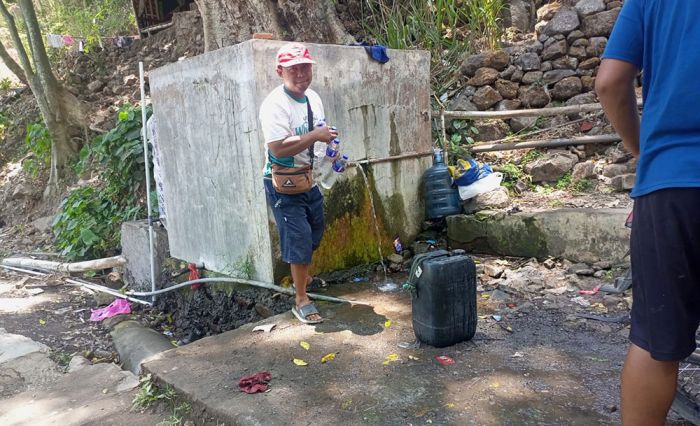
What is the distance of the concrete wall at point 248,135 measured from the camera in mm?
4039

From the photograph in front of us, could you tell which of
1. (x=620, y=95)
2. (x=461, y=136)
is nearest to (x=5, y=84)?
(x=461, y=136)

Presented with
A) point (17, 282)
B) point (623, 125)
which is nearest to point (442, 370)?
point (623, 125)

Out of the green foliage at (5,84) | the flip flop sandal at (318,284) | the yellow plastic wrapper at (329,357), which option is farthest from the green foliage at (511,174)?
the green foliage at (5,84)

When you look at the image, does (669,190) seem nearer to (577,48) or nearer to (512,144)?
(512,144)

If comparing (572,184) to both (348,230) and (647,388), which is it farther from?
(647,388)

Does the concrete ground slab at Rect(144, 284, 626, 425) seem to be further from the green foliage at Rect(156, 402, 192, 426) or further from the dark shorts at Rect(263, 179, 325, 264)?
the dark shorts at Rect(263, 179, 325, 264)

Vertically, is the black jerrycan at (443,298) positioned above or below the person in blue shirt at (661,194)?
below

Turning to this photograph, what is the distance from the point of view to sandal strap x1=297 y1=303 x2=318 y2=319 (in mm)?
3701

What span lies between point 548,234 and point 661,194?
11.1 ft

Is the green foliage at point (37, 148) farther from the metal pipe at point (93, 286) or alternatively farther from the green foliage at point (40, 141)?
the metal pipe at point (93, 286)

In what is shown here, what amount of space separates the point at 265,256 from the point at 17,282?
182 inches

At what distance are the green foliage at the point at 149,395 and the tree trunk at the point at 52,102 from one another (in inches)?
324

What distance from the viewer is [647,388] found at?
158cm

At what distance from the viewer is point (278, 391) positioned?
9.16 ft
